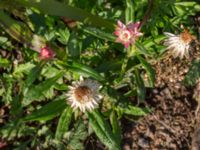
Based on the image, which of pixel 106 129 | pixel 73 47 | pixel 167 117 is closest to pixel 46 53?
pixel 73 47

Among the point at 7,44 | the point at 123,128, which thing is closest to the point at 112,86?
the point at 123,128

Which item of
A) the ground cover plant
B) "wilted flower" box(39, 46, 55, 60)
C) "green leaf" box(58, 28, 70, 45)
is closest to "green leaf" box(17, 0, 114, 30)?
the ground cover plant

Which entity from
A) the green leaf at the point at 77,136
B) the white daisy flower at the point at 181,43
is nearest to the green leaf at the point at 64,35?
the green leaf at the point at 77,136

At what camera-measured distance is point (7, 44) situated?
214cm

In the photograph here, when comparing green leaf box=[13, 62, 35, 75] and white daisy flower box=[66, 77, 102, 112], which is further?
green leaf box=[13, 62, 35, 75]

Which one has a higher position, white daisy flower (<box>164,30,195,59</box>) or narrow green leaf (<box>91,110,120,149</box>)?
white daisy flower (<box>164,30,195,59</box>)

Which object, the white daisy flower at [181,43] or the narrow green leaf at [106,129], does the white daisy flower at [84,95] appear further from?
the white daisy flower at [181,43]

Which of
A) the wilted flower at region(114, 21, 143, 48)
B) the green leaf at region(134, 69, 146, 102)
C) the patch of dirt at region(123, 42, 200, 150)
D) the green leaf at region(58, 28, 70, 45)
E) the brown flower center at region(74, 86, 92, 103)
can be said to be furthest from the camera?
the patch of dirt at region(123, 42, 200, 150)

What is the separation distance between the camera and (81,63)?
1.80 meters

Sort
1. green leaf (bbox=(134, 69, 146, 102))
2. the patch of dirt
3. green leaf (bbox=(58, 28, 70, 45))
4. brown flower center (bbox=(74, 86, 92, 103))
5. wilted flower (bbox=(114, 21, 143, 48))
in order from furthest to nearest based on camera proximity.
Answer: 1. the patch of dirt
2. green leaf (bbox=(58, 28, 70, 45))
3. green leaf (bbox=(134, 69, 146, 102))
4. brown flower center (bbox=(74, 86, 92, 103))
5. wilted flower (bbox=(114, 21, 143, 48))

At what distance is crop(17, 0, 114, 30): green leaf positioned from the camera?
1.90 metres

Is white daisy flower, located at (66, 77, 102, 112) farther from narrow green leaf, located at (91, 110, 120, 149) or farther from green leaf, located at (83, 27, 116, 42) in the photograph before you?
green leaf, located at (83, 27, 116, 42)

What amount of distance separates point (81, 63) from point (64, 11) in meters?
0.25

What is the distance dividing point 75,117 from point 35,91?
324mm
